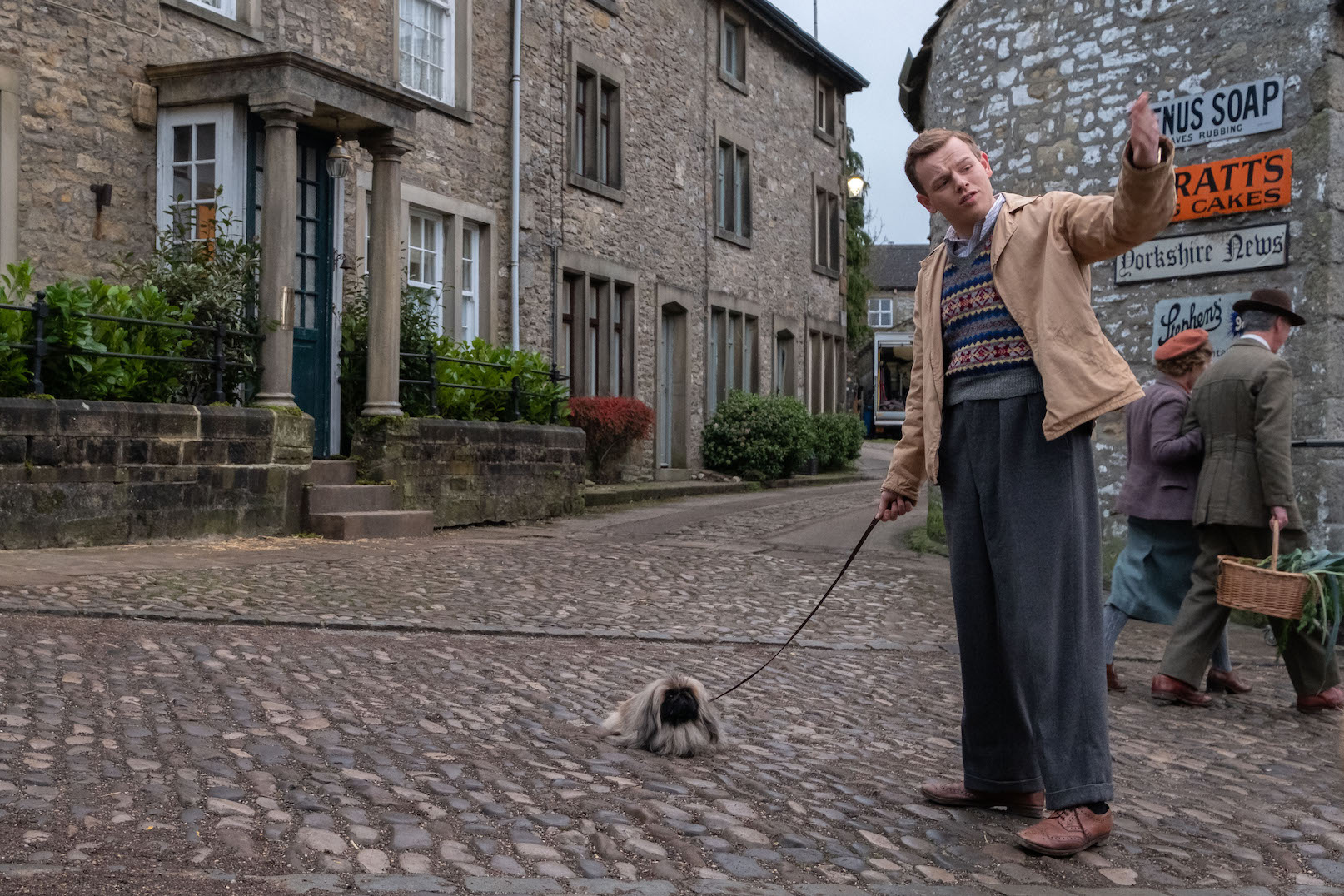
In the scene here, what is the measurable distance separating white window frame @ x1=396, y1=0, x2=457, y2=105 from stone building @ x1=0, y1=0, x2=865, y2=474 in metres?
0.04

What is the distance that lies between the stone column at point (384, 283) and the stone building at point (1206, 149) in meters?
5.21

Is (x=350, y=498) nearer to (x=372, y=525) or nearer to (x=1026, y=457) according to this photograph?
(x=372, y=525)

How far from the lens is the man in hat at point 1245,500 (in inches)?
226

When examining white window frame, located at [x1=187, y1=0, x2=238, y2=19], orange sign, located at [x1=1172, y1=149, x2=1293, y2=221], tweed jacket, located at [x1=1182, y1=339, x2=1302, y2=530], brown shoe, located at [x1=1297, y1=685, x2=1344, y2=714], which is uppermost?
white window frame, located at [x1=187, y1=0, x2=238, y2=19]

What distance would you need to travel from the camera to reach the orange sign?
8242 millimetres

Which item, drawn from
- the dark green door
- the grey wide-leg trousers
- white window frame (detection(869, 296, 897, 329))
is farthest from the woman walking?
white window frame (detection(869, 296, 897, 329))

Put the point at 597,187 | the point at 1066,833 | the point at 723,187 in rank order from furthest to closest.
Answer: the point at 723,187 → the point at 597,187 → the point at 1066,833

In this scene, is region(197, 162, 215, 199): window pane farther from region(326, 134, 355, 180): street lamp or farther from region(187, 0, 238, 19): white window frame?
region(187, 0, 238, 19): white window frame

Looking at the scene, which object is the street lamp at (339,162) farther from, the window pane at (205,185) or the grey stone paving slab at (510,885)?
the grey stone paving slab at (510,885)

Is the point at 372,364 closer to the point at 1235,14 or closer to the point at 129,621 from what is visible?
the point at 129,621

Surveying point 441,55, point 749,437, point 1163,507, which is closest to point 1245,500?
point 1163,507

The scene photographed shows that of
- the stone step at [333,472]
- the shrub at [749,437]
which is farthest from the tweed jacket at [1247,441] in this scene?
the shrub at [749,437]

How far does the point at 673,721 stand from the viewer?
14.7 feet

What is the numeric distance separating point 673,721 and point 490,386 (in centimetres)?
950
